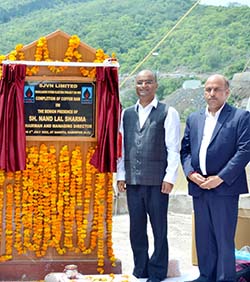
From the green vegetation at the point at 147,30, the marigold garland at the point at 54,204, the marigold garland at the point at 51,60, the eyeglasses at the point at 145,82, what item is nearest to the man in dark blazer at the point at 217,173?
the eyeglasses at the point at 145,82

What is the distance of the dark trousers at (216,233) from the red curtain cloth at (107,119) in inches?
27.6

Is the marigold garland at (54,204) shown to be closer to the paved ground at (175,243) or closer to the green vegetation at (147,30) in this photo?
the paved ground at (175,243)

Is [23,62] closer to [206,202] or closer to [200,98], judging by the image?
[206,202]

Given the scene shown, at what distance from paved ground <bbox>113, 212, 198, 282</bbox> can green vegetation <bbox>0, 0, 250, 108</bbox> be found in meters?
4.67

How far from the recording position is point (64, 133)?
4406mm

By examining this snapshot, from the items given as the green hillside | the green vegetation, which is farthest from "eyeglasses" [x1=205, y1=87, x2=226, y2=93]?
the green hillside

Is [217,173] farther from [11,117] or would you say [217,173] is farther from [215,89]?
[11,117]

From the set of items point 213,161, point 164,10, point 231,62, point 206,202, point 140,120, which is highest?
point 164,10

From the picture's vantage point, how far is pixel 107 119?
4.38 meters

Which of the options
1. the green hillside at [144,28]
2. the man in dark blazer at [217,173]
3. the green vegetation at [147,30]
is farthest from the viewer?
the green hillside at [144,28]

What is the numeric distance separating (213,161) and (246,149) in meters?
0.24

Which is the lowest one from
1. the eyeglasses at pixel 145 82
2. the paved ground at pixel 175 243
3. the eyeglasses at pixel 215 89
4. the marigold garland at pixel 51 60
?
the paved ground at pixel 175 243

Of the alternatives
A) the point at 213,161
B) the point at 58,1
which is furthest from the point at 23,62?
the point at 58,1

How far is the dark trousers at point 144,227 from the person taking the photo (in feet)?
14.2
